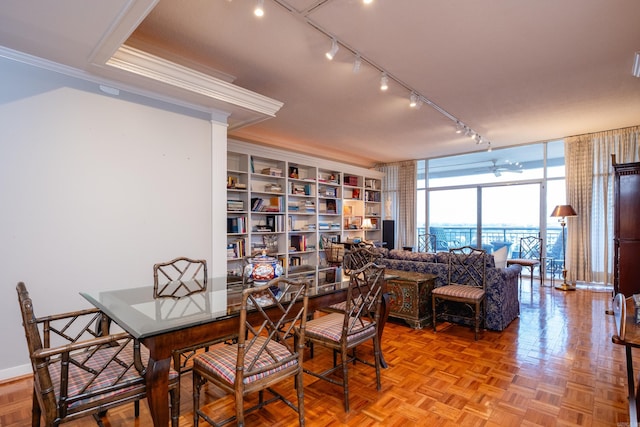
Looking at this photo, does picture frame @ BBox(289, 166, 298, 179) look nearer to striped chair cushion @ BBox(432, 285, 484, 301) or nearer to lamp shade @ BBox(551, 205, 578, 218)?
striped chair cushion @ BBox(432, 285, 484, 301)

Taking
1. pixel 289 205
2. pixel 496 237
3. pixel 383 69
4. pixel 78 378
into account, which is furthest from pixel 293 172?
pixel 78 378

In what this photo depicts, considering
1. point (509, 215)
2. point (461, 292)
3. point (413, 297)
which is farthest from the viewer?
point (509, 215)

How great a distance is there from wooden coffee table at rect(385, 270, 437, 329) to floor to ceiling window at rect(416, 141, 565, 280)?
382 cm

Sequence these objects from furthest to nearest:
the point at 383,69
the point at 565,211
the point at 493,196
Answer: the point at 493,196 < the point at 565,211 < the point at 383,69

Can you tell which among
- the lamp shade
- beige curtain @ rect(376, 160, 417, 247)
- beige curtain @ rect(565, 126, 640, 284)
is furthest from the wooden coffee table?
beige curtain @ rect(376, 160, 417, 247)

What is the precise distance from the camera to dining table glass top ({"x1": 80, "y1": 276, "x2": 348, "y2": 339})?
1.45m

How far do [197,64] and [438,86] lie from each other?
2.44 m

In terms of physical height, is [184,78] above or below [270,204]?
above

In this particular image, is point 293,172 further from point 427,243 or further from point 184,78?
point 427,243

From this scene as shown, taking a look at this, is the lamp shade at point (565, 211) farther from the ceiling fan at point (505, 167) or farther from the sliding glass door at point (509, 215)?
the ceiling fan at point (505, 167)

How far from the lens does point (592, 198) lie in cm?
535

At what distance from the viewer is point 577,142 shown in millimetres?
5465

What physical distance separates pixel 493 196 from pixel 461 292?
4.17m

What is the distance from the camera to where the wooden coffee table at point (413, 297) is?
3.35 metres
